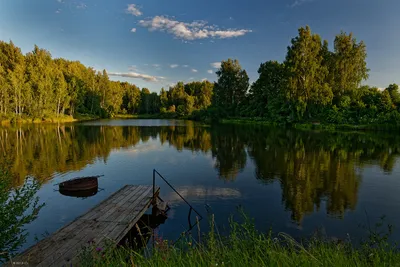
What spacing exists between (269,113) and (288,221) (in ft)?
247

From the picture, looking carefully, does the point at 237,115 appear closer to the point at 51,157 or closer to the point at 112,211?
the point at 51,157

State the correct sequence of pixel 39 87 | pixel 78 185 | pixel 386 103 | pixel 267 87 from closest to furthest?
pixel 78 185
pixel 386 103
pixel 39 87
pixel 267 87

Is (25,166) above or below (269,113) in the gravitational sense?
below

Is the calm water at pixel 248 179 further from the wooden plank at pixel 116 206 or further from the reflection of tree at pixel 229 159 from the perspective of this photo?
the wooden plank at pixel 116 206

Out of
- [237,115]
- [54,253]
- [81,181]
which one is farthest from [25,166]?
[237,115]

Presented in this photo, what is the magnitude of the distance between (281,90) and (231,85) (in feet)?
90.8

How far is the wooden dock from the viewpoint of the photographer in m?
7.99

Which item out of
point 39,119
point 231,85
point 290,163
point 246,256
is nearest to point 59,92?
point 39,119

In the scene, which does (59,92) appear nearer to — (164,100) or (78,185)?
(164,100)

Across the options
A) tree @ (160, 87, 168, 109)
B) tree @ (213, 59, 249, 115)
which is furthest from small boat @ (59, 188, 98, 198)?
tree @ (160, 87, 168, 109)

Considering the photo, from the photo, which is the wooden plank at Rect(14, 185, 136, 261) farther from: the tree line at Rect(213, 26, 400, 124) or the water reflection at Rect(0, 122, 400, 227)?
the tree line at Rect(213, 26, 400, 124)

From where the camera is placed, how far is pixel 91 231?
10078mm

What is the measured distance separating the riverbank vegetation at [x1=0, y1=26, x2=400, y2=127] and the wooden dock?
62609 mm

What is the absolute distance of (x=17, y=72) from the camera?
3196 inches
